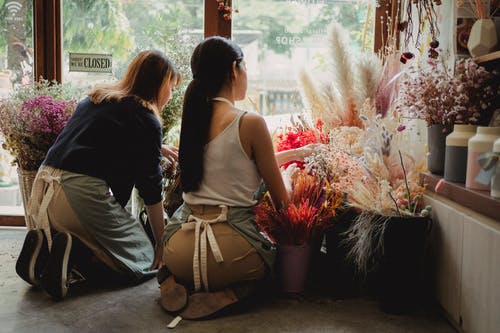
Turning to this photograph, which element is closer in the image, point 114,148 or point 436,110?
A: point 436,110

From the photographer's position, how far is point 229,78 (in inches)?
86.9

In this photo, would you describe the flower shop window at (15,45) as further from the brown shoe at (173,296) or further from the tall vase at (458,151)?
the tall vase at (458,151)

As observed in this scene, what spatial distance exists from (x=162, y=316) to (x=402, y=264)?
0.99 meters

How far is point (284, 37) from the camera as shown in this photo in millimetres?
3488

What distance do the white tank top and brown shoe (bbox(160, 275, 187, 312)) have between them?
36 cm

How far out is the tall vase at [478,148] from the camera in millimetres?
1855

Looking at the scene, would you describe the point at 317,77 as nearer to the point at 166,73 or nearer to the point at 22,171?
the point at 166,73

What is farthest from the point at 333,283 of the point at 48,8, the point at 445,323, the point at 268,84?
the point at 48,8

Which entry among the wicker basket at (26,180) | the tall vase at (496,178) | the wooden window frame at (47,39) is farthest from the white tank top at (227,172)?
the wooden window frame at (47,39)

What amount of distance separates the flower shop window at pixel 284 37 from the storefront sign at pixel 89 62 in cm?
91

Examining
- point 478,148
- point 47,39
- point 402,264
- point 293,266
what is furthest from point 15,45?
point 478,148

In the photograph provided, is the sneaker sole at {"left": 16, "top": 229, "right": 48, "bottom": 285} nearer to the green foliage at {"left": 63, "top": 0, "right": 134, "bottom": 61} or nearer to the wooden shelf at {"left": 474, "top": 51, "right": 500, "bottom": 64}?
the green foliage at {"left": 63, "top": 0, "right": 134, "bottom": 61}

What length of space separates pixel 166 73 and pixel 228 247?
938 mm

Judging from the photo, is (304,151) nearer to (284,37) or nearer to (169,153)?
(169,153)
